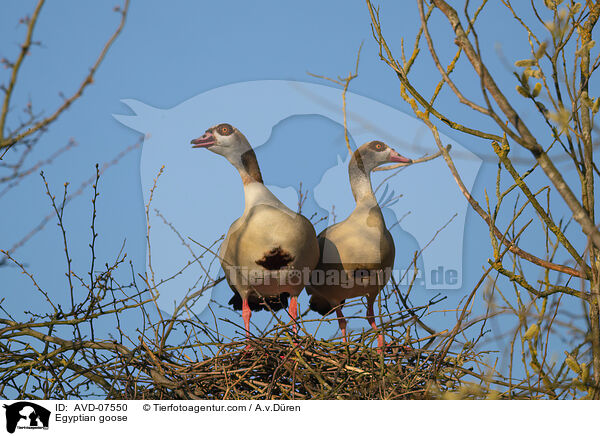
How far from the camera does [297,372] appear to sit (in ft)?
4.06

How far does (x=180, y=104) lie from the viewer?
151 centimetres

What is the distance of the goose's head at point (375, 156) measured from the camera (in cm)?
153

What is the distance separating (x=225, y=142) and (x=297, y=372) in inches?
20.2

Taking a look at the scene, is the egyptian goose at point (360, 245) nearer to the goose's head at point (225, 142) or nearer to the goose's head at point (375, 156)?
the goose's head at point (375, 156)

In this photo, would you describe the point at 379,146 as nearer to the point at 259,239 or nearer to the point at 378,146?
the point at 378,146

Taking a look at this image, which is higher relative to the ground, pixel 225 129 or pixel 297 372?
pixel 225 129

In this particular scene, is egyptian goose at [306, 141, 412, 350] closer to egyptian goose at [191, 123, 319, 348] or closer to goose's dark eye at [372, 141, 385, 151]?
goose's dark eye at [372, 141, 385, 151]

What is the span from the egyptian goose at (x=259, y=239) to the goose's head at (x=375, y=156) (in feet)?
0.72

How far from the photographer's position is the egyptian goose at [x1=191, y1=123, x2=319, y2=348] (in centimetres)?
139

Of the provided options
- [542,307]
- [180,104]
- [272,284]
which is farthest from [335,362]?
[180,104]
